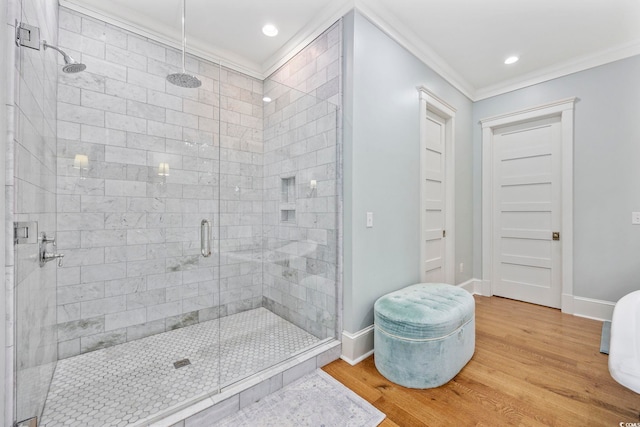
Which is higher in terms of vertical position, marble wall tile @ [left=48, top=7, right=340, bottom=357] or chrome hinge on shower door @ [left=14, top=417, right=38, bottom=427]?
marble wall tile @ [left=48, top=7, right=340, bottom=357]

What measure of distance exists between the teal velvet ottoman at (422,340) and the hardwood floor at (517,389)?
0.08 m

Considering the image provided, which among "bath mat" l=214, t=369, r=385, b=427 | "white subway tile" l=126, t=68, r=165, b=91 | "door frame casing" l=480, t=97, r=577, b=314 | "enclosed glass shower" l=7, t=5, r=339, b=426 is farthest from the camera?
"door frame casing" l=480, t=97, r=577, b=314

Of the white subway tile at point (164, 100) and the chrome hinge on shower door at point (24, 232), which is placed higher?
Answer: the white subway tile at point (164, 100)

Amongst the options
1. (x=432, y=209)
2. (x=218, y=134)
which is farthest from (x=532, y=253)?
(x=218, y=134)

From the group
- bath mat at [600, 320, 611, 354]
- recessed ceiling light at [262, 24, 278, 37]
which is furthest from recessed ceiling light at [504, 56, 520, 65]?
bath mat at [600, 320, 611, 354]

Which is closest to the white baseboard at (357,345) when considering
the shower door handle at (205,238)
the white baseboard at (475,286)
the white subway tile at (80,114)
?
the shower door handle at (205,238)

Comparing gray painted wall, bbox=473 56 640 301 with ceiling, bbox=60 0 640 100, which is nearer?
ceiling, bbox=60 0 640 100

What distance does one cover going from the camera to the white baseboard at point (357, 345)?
2082mm

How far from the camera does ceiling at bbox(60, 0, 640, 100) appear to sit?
219 cm

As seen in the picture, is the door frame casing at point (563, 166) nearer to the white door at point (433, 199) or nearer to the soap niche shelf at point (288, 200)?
the white door at point (433, 199)

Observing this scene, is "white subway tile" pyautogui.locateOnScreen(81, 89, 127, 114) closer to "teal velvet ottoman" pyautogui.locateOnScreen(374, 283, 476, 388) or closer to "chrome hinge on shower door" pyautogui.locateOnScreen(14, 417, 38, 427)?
"chrome hinge on shower door" pyautogui.locateOnScreen(14, 417, 38, 427)

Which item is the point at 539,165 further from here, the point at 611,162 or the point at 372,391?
the point at 372,391

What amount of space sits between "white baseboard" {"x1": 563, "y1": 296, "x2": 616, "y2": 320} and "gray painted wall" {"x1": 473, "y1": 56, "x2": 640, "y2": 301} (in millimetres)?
51

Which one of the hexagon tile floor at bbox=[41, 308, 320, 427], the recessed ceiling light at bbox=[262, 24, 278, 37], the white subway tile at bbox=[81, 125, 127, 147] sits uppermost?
the recessed ceiling light at bbox=[262, 24, 278, 37]
